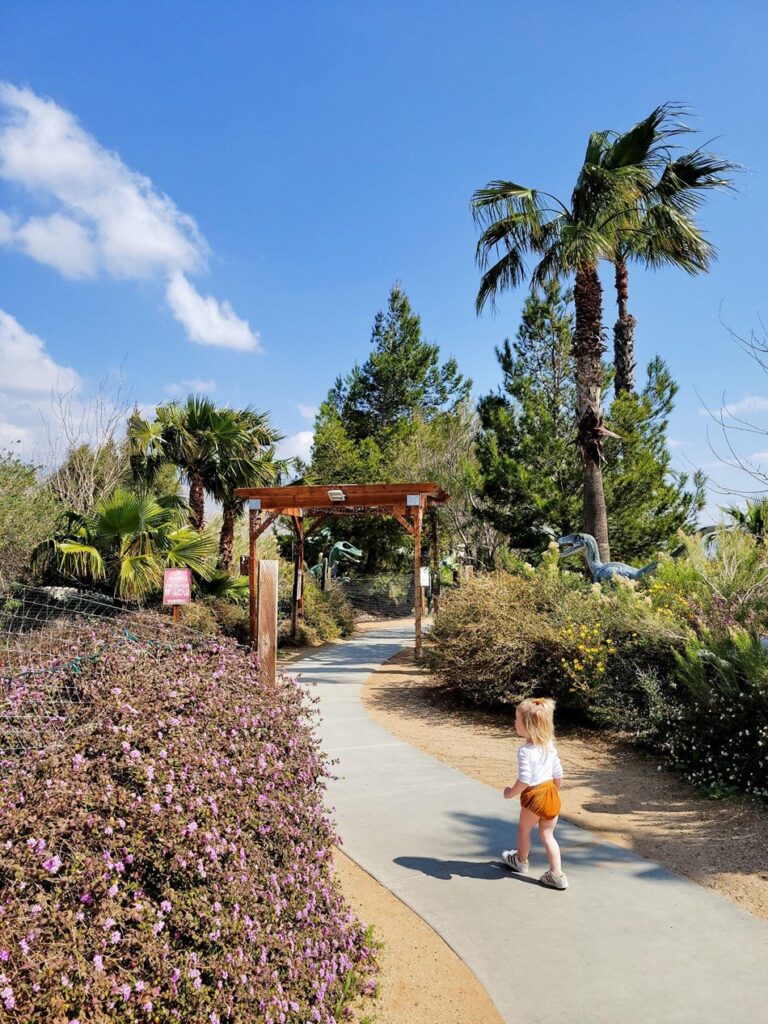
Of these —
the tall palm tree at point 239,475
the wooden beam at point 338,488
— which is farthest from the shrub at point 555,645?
the tall palm tree at point 239,475

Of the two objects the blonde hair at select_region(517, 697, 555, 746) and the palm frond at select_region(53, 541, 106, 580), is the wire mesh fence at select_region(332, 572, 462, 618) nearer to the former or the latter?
the palm frond at select_region(53, 541, 106, 580)

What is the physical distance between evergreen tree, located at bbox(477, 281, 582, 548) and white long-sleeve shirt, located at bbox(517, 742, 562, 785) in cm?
1446

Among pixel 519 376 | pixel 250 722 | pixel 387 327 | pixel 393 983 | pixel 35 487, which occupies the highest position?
pixel 387 327

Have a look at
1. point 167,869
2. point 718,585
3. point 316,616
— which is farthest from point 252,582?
point 167,869

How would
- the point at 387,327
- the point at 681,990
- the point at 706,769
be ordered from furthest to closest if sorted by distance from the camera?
the point at 387,327 → the point at 706,769 → the point at 681,990

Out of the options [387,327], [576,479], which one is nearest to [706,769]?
[576,479]

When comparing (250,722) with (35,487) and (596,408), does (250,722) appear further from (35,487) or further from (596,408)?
(35,487)

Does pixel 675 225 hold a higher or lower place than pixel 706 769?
higher

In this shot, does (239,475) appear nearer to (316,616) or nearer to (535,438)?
(316,616)

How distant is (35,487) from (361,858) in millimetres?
15350

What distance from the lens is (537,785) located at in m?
4.12

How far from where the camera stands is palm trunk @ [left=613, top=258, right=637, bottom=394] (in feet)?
61.5

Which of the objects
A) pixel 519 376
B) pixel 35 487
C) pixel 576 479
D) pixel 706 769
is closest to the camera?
pixel 706 769

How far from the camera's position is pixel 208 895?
2406mm
